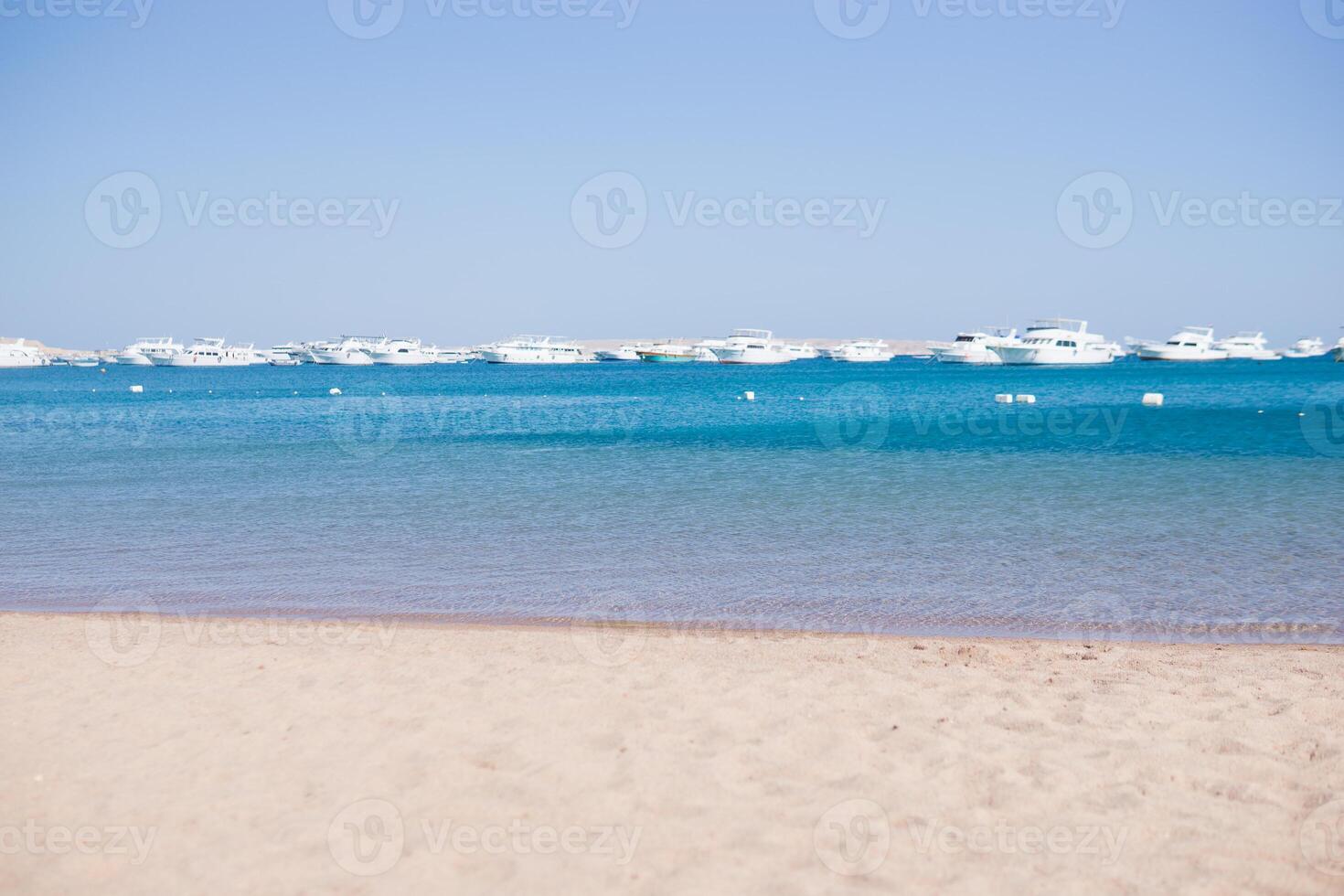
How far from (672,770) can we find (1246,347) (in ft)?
561

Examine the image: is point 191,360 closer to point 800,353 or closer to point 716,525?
point 800,353

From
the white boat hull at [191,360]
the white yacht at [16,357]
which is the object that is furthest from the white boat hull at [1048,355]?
the white yacht at [16,357]

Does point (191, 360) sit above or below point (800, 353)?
below

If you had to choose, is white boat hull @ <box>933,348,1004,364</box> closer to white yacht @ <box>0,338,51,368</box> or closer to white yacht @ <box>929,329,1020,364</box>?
white yacht @ <box>929,329,1020,364</box>

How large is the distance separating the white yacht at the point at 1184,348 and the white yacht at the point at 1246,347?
1063 centimetres

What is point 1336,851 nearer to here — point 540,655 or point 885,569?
point 540,655

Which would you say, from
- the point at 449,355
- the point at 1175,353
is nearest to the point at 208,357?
the point at 449,355

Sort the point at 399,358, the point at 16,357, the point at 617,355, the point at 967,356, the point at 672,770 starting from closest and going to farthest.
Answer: the point at 672,770, the point at 967,356, the point at 16,357, the point at 399,358, the point at 617,355

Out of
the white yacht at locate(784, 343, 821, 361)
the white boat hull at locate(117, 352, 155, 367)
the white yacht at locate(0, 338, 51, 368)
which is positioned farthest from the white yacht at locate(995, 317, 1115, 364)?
the white yacht at locate(0, 338, 51, 368)

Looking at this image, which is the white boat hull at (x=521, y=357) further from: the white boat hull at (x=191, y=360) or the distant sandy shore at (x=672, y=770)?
the distant sandy shore at (x=672, y=770)

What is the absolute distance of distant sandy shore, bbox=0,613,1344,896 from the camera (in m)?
4.79

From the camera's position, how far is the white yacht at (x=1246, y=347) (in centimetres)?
14512

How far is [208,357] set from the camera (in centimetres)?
13775

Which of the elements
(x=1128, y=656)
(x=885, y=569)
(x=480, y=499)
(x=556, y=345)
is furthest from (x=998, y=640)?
(x=556, y=345)
